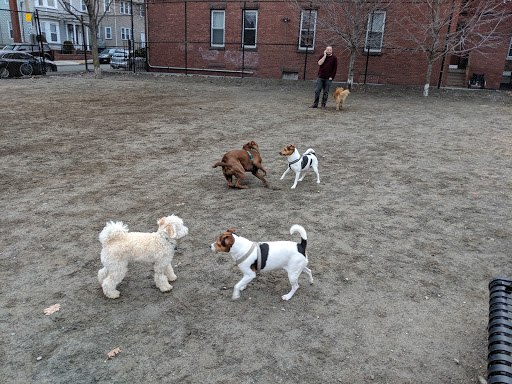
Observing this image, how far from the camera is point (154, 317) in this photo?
11.2ft

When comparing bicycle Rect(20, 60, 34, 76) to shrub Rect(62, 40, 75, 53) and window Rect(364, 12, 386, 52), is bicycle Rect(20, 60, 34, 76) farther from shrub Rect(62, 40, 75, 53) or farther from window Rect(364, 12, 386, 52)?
shrub Rect(62, 40, 75, 53)

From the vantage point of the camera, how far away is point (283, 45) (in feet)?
73.9

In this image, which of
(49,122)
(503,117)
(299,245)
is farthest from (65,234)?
(503,117)

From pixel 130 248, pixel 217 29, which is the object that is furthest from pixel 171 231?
pixel 217 29

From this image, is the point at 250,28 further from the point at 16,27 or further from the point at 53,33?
the point at 53,33

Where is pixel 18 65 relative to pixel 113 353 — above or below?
above

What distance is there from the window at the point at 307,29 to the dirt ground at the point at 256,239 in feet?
43.2

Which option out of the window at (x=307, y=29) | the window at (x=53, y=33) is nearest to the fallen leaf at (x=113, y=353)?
the window at (x=307, y=29)

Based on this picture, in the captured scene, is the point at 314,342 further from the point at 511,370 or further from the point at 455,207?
the point at 455,207

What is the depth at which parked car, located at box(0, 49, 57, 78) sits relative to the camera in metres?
20.5

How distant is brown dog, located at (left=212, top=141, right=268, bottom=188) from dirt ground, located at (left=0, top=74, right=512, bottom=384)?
28 cm

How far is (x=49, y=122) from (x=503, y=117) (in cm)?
1453

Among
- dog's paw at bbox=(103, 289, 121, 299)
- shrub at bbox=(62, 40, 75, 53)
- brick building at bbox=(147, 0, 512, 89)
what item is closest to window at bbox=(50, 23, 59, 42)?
shrub at bbox=(62, 40, 75, 53)

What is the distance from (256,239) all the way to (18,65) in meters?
22.4
